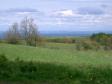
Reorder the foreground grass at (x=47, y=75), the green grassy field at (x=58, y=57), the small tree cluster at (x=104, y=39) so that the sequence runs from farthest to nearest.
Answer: the small tree cluster at (x=104, y=39) < the green grassy field at (x=58, y=57) < the foreground grass at (x=47, y=75)

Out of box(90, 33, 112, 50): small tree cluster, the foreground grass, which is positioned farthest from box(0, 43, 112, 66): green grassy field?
box(90, 33, 112, 50): small tree cluster

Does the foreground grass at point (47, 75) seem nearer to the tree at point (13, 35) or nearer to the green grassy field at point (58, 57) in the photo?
the green grassy field at point (58, 57)

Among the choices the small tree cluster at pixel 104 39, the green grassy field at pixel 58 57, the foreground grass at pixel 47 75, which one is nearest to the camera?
the foreground grass at pixel 47 75

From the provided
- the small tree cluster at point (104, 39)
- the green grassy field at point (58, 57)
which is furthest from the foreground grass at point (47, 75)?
the small tree cluster at point (104, 39)

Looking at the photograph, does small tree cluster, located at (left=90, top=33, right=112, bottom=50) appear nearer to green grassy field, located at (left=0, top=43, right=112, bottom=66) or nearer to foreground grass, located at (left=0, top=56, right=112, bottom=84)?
green grassy field, located at (left=0, top=43, right=112, bottom=66)

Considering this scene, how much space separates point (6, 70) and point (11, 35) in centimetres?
4978

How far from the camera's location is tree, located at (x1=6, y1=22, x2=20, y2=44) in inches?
2328

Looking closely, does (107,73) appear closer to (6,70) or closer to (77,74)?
(77,74)

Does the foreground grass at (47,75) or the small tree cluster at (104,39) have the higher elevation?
the foreground grass at (47,75)

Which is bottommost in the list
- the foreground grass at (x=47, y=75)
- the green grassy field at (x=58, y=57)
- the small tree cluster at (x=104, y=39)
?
the small tree cluster at (x=104, y=39)

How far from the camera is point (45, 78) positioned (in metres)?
10.5

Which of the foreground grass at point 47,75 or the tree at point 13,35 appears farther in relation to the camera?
the tree at point 13,35

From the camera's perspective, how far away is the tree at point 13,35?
194 ft

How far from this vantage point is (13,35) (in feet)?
196
